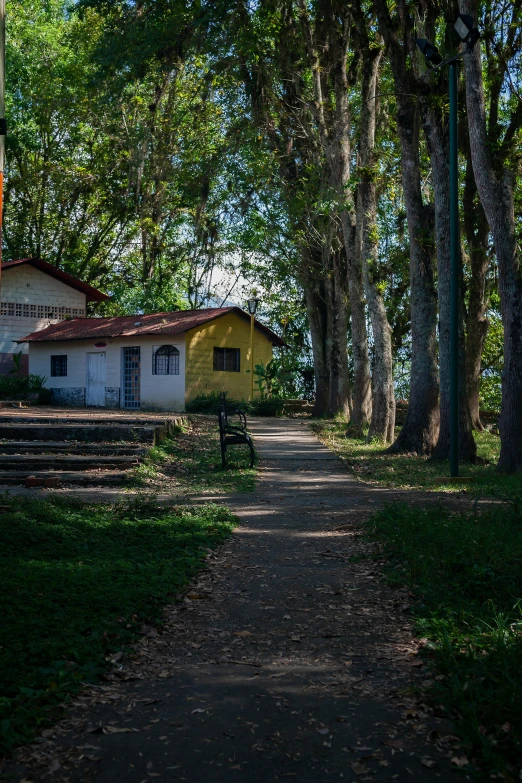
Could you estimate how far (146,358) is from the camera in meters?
33.7

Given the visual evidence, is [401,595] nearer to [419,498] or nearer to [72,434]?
[419,498]

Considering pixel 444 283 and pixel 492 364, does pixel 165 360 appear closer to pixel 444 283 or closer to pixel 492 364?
pixel 492 364

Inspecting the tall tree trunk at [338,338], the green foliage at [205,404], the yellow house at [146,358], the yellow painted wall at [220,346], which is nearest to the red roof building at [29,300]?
the yellow house at [146,358]

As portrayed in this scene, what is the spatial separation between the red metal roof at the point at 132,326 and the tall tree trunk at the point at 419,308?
16.3 m

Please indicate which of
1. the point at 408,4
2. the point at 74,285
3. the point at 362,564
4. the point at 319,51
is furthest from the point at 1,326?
the point at 362,564

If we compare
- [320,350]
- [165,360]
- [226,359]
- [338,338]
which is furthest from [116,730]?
[226,359]

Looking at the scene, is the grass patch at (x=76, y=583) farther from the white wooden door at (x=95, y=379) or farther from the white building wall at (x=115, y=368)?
the white wooden door at (x=95, y=379)

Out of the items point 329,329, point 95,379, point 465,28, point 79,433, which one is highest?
point 465,28

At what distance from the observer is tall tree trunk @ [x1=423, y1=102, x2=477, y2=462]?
48.8ft

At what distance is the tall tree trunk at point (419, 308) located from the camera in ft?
53.6

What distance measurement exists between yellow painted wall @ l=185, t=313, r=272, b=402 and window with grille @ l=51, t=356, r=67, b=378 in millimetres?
6340

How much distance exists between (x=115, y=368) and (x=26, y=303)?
18.1 ft

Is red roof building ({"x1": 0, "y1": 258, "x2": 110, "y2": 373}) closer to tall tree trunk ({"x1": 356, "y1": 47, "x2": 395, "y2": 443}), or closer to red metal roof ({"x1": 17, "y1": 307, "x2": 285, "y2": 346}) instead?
red metal roof ({"x1": 17, "y1": 307, "x2": 285, "y2": 346})

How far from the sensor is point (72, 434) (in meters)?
17.1
